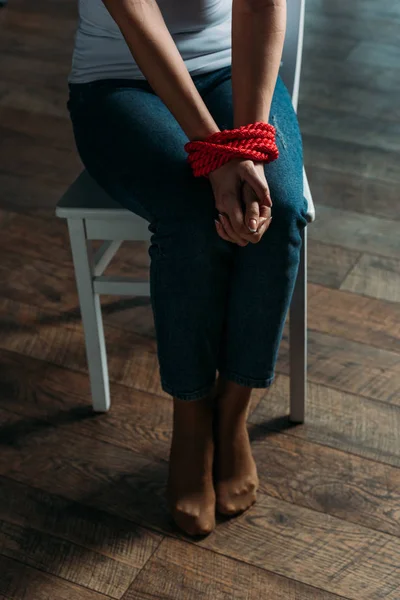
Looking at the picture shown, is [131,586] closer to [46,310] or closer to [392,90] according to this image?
[46,310]

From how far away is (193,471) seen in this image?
4.22ft

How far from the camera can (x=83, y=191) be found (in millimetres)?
1304

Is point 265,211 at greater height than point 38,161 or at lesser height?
greater

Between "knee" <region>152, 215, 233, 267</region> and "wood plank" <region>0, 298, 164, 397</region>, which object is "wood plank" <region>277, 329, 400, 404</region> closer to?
"wood plank" <region>0, 298, 164, 397</region>

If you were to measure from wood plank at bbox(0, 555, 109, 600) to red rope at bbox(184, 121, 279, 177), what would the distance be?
0.61 metres

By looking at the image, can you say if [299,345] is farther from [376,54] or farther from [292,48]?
[376,54]

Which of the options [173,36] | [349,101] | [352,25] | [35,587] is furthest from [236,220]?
[352,25]

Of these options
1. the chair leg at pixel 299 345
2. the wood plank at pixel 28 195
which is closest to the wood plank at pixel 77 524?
the chair leg at pixel 299 345

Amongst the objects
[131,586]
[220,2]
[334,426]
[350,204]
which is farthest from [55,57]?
[131,586]

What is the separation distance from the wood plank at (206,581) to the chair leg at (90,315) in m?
0.33

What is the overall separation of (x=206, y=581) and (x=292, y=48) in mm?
850

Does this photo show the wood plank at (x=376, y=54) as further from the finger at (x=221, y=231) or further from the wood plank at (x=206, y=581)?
the wood plank at (x=206, y=581)

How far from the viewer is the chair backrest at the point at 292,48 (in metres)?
1.40

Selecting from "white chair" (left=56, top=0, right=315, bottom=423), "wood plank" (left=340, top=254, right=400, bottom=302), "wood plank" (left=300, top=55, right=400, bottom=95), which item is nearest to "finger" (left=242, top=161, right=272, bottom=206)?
"white chair" (left=56, top=0, right=315, bottom=423)
